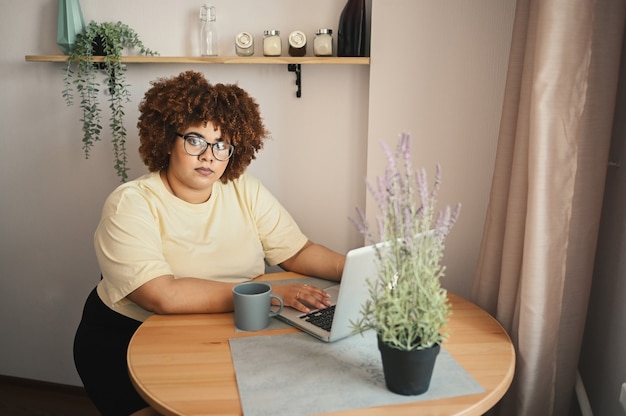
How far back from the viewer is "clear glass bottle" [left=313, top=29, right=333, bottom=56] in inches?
78.4

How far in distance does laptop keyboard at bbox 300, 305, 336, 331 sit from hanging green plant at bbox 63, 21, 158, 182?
114 centimetres

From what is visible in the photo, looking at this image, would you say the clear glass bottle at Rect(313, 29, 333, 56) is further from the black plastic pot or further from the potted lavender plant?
the black plastic pot

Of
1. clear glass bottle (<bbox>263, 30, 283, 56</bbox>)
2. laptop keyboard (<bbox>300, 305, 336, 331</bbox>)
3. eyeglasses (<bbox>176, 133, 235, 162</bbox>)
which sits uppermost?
clear glass bottle (<bbox>263, 30, 283, 56</bbox>)

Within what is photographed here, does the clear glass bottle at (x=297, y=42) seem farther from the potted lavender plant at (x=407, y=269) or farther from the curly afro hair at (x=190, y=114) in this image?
the potted lavender plant at (x=407, y=269)

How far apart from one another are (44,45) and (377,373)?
1.92 metres

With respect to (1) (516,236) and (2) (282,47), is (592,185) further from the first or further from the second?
(2) (282,47)

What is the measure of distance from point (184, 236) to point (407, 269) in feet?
3.05

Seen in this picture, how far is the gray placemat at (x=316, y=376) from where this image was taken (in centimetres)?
113

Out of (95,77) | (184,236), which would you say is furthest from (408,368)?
(95,77)

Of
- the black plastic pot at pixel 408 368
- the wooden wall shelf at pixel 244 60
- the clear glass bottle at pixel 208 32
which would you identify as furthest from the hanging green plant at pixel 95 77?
the black plastic pot at pixel 408 368

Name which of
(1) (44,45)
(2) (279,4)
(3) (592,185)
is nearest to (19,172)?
(1) (44,45)

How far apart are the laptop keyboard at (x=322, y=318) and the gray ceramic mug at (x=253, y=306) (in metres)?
0.08

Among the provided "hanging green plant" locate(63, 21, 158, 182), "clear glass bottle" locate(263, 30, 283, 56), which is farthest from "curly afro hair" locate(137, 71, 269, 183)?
"hanging green plant" locate(63, 21, 158, 182)

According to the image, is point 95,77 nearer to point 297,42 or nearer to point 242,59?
point 242,59
